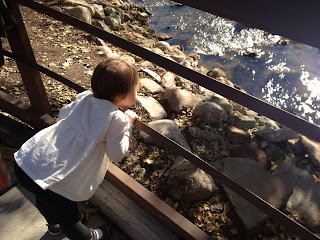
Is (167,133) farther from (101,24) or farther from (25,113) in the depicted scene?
(101,24)

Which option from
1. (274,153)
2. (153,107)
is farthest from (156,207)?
(274,153)

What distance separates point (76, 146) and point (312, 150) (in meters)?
3.76

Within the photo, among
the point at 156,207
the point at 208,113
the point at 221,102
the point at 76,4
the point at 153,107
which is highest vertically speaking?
the point at 156,207

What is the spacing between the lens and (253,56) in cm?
870

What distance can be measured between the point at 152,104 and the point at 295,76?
5019 mm

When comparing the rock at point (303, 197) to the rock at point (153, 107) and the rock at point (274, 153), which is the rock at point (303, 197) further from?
the rock at point (153, 107)

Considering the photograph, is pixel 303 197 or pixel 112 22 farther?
pixel 112 22

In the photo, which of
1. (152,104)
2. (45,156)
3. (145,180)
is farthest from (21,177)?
(152,104)

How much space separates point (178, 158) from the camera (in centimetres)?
326

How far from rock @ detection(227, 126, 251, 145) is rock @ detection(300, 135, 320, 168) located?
0.81 metres

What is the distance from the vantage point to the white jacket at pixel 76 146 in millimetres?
1707

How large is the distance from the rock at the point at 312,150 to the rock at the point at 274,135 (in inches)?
8.2

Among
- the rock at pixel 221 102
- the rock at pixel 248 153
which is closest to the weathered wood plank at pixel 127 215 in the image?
the rock at pixel 248 153

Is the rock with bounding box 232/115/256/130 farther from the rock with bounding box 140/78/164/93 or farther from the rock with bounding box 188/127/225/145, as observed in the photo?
the rock with bounding box 140/78/164/93
